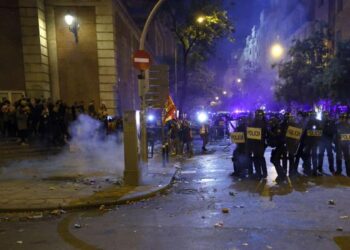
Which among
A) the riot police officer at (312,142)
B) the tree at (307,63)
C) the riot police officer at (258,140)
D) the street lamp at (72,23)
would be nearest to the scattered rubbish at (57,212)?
the riot police officer at (258,140)

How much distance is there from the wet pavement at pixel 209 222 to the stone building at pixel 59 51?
37.3 feet

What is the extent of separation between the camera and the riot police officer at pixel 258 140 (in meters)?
10.3

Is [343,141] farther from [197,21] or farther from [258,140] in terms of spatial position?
[197,21]

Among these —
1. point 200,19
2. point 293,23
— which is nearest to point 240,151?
point 200,19

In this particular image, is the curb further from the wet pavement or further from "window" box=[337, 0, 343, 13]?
"window" box=[337, 0, 343, 13]

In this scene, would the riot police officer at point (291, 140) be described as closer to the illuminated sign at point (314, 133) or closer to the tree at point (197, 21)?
the illuminated sign at point (314, 133)

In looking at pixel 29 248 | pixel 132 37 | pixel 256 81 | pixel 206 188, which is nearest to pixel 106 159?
pixel 206 188

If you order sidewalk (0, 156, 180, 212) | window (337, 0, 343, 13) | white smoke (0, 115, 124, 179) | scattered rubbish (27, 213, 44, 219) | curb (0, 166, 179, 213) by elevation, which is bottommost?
scattered rubbish (27, 213, 44, 219)

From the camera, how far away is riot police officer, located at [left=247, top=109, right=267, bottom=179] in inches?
405

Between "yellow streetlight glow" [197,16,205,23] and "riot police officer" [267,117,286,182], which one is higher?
"yellow streetlight glow" [197,16,205,23]

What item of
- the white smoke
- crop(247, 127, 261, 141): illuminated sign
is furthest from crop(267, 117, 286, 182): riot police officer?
the white smoke

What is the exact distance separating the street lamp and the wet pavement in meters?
12.0

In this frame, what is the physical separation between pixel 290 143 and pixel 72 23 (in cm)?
1250

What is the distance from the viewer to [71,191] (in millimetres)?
8812
